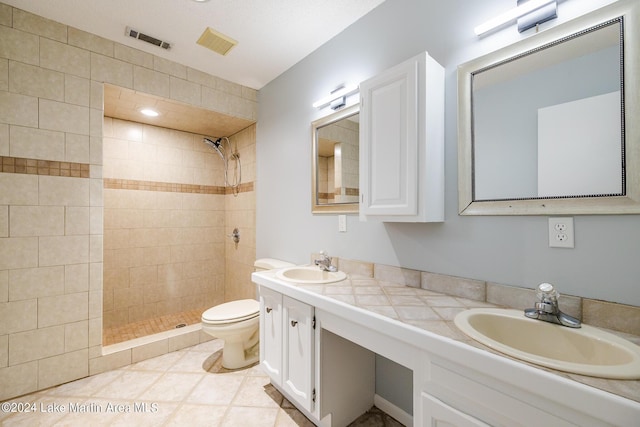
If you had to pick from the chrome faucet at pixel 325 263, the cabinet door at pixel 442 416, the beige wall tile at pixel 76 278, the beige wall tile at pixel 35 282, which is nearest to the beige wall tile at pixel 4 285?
the beige wall tile at pixel 35 282

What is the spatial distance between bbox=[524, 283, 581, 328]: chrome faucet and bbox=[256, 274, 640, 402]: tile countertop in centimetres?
14

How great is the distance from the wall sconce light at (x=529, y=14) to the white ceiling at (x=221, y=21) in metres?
0.84

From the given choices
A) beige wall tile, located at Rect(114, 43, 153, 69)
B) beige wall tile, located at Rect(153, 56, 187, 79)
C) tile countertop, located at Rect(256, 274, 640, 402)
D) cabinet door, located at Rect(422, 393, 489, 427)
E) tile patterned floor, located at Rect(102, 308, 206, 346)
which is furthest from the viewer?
tile patterned floor, located at Rect(102, 308, 206, 346)

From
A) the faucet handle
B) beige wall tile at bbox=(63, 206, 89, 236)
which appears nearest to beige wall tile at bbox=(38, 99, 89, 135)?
beige wall tile at bbox=(63, 206, 89, 236)

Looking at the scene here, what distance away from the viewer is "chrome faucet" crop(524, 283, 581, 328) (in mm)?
981

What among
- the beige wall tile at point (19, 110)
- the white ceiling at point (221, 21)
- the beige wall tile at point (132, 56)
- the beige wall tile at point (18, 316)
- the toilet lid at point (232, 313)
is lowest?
the toilet lid at point (232, 313)

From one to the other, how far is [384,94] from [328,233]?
1041 mm

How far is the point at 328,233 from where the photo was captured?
82.9 inches

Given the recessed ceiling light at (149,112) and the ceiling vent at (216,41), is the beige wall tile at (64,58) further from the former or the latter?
the ceiling vent at (216,41)

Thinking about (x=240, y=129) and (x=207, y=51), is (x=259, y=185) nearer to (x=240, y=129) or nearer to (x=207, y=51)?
(x=240, y=129)

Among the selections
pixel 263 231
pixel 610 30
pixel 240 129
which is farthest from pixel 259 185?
pixel 610 30

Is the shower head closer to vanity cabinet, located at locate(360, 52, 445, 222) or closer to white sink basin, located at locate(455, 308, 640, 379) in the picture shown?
vanity cabinet, located at locate(360, 52, 445, 222)

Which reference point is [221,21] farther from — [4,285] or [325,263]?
[4,285]

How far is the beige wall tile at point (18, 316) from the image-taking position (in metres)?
1.79
